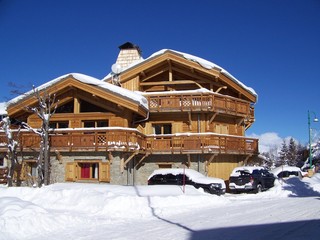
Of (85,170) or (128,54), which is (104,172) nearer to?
(85,170)

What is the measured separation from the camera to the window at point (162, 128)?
87.7ft

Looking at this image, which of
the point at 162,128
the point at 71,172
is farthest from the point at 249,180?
the point at 71,172

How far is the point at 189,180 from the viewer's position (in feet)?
66.4

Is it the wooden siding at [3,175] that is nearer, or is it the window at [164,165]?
the wooden siding at [3,175]

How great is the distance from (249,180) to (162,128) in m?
7.38

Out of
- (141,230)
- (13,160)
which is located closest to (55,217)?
(141,230)

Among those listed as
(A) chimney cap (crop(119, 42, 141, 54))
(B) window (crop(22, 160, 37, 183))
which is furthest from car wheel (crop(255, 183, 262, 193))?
(A) chimney cap (crop(119, 42, 141, 54))

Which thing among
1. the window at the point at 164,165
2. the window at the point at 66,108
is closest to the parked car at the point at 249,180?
the window at the point at 164,165

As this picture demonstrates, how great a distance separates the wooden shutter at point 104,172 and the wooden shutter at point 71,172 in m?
1.47

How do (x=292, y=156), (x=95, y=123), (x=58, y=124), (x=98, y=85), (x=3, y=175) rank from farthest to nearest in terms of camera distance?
(x=292, y=156), (x=58, y=124), (x=95, y=123), (x=98, y=85), (x=3, y=175)

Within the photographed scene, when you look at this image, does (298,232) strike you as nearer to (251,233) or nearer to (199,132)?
(251,233)

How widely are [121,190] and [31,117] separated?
1119 centimetres

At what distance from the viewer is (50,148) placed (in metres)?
21.8

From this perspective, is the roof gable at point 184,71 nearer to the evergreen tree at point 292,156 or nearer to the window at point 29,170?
the window at point 29,170
